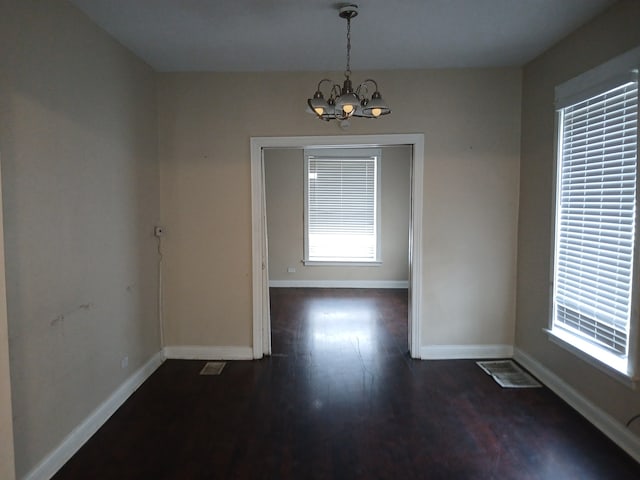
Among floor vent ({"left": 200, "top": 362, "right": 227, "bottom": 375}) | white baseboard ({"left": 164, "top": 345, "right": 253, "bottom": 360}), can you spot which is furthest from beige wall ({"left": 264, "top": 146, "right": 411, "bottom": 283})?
floor vent ({"left": 200, "top": 362, "right": 227, "bottom": 375})

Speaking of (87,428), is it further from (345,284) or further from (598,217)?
(345,284)

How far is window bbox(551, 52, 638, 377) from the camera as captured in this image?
2375mm

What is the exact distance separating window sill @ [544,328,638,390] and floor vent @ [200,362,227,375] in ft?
9.36

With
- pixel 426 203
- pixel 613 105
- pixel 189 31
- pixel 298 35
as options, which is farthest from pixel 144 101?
pixel 613 105

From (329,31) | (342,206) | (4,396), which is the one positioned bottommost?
(4,396)

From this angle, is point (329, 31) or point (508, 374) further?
point (508, 374)

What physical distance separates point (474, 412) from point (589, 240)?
1467 millimetres

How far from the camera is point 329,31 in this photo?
112 inches

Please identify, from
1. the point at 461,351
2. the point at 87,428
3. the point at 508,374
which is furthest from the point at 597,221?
the point at 87,428

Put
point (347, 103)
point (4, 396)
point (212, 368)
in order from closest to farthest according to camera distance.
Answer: point (4, 396) < point (347, 103) < point (212, 368)

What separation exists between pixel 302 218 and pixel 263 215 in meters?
3.31

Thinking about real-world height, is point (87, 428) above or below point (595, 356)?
below

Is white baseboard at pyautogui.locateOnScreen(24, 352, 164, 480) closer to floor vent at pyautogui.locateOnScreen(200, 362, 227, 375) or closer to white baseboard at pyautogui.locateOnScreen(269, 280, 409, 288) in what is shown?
floor vent at pyautogui.locateOnScreen(200, 362, 227, 375)

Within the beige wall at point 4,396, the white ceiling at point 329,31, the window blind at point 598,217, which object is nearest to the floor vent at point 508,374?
the window blind at point 598,217
